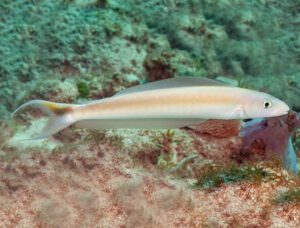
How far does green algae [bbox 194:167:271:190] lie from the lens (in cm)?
389

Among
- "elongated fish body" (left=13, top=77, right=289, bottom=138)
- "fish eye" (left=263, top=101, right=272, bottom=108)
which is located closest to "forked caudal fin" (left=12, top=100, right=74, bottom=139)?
"elongated fish body" (left=13, top=77, right=289, bottom=138)

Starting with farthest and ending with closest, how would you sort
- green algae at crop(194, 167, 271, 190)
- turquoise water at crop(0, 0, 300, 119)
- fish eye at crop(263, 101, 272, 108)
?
turquoise water at crop(0, 0, 300, 119) < green algae at crop(194, 167, 271, 190) < fish eye at crop(263, 101, 272, 108)

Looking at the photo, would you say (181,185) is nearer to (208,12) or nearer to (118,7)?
(118,7)

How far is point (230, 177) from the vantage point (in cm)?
398

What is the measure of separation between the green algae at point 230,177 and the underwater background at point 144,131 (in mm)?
11

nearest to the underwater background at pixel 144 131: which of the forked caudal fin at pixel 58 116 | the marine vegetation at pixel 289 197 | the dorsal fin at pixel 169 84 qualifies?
the marine vegetation at pixel 289 197

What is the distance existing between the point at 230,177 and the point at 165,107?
5.52 feet

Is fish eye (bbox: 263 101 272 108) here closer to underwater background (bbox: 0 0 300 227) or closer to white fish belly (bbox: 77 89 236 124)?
white fish belly (bbox: 77 89 236 124)

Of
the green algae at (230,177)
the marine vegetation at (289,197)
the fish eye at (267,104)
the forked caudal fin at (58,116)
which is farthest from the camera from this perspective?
the green algae at (230,177)

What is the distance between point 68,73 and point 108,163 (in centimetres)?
177

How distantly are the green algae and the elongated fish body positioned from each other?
4.42ft

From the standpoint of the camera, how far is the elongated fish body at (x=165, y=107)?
2512mm

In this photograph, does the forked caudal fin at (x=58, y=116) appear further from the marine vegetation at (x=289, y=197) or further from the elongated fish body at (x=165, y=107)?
the marine vegetation at (x=289, y=197)

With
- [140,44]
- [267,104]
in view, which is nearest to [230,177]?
[267,104]
